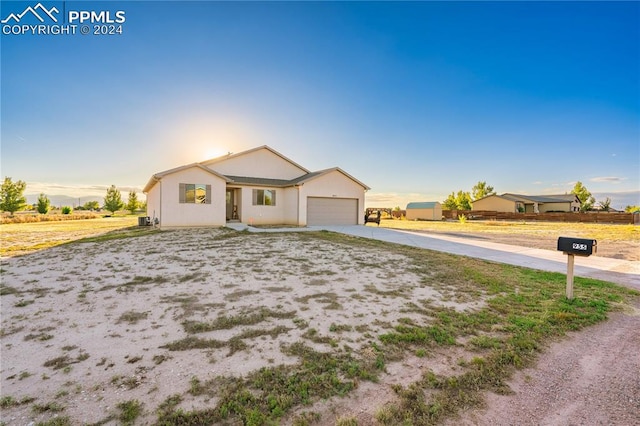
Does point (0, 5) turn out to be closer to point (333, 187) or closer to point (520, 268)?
point (333, 187)

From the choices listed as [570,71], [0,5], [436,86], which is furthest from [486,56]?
[0,5]

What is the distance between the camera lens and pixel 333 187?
19734mm

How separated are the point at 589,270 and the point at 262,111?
17.6 metres

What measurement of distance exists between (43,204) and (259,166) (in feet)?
134

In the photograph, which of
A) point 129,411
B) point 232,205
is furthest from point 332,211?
point 129,411

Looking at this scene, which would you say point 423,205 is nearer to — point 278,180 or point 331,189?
point 331,189

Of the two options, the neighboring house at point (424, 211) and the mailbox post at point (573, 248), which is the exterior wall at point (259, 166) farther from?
the neighboring house at point (424, 211)

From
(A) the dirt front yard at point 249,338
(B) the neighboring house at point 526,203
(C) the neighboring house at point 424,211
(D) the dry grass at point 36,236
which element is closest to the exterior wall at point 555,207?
(B) the neighboring house at point 526,203

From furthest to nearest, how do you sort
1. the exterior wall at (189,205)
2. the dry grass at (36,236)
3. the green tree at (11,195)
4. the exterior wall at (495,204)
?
the exterior wall at (495,204), the green tree at (11,195), the exterior wall at (189,205), the dry grass at (36,236)

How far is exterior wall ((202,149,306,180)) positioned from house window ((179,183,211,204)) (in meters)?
3.29

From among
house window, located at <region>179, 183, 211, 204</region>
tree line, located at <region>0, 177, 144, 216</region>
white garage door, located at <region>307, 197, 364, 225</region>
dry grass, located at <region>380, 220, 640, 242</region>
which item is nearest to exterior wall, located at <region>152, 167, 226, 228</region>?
house window, located at <region>179, 183, 211, 204</region>

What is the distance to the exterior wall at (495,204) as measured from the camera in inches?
1696

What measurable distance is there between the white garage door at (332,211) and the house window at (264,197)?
2710 millimetres

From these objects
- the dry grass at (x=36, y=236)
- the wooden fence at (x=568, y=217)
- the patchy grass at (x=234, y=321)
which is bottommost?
the patchy grass at (x=234, y=321)
